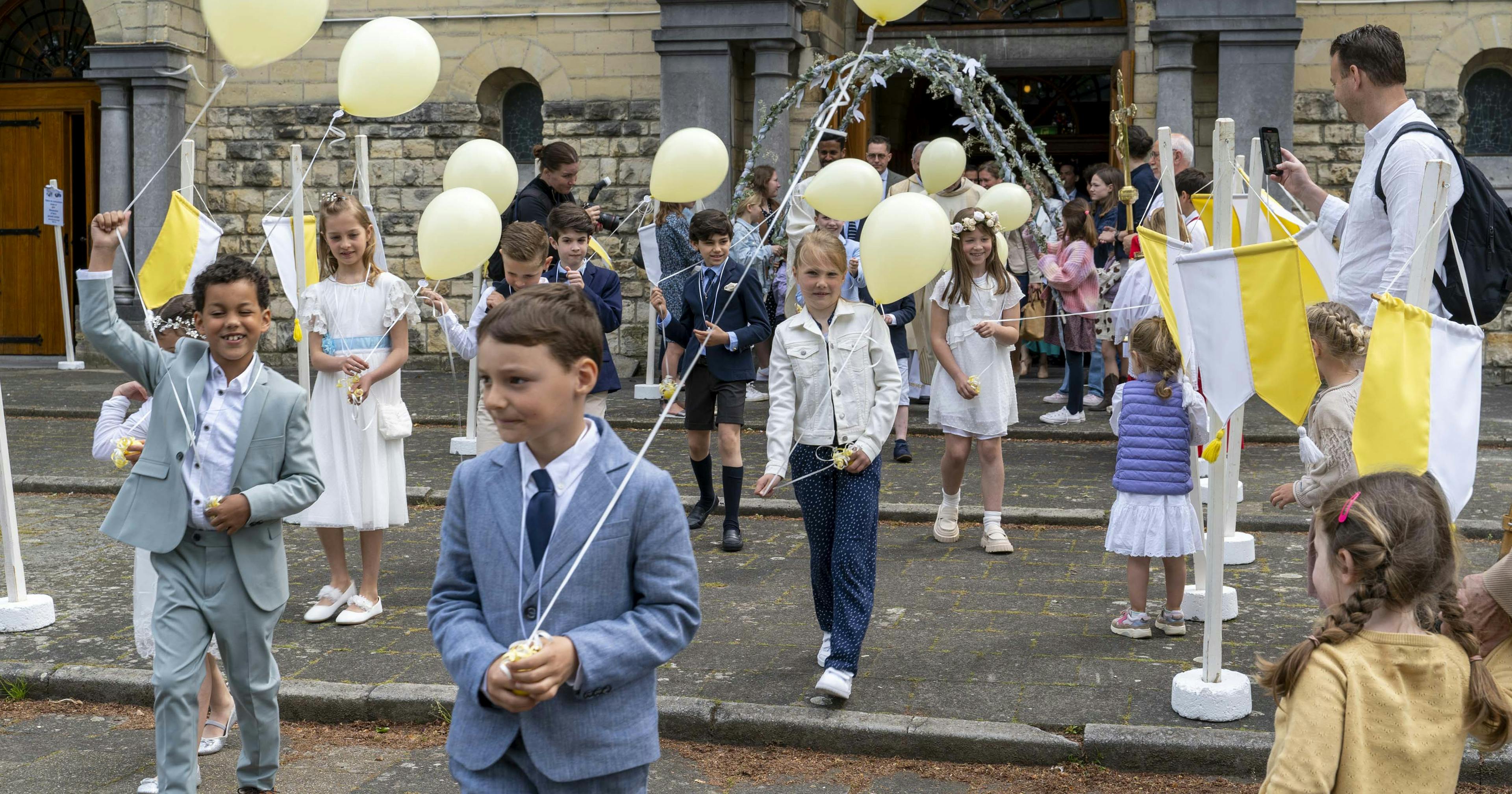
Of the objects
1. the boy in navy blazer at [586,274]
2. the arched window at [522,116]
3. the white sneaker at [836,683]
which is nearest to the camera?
the white sneaker at [836,683]

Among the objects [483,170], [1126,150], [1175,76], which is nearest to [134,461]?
[483,170]

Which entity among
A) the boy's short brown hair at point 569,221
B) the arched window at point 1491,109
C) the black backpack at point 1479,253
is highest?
the arched window at point 1491,109

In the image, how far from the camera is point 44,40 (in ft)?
55.8

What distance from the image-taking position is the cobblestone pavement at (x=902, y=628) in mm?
5000

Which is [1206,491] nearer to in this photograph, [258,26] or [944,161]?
[944,161]

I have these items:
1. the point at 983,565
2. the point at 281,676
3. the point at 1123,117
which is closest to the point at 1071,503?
the point at 983,565

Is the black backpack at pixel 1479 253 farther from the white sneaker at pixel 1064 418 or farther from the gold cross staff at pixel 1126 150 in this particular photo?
the white sneaker at pixel 1064 418

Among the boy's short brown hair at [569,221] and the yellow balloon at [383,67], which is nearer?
the yellow balloon at [383,67]

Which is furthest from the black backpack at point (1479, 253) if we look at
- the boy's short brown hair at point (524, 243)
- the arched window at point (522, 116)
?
the arched window at point (522, 116)

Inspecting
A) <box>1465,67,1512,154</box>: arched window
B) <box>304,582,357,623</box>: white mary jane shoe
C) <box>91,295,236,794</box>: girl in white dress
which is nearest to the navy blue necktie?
<box>91,295,236,794</box>: girl in white dress

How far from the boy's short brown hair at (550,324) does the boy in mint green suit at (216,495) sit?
5.40 feet

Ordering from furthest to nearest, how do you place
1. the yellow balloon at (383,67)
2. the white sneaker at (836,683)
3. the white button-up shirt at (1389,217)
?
the yellow balloon at (383,67) → the white sneaker at (836,683) → the white button-up shirt at (1389,217)

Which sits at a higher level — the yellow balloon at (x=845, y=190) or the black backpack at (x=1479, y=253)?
the yellow balloon at (x=845, y=190)

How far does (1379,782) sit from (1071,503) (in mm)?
5798
